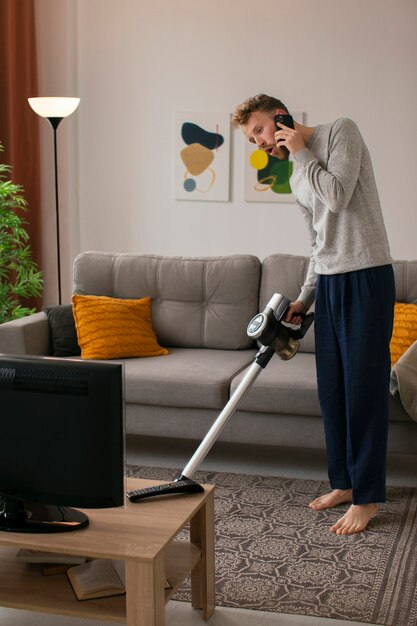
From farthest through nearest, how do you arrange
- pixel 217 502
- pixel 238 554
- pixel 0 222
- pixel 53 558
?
pixel 0 222
pixel 217 502
pixel 238 554
pixel 53 558

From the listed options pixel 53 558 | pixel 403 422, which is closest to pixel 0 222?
pixel 403 422

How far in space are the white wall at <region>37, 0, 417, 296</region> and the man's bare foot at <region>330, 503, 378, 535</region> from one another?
2359 mm

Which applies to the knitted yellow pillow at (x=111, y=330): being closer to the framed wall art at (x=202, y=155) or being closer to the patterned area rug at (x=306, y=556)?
the patterned area rug at (x=306, y=556)

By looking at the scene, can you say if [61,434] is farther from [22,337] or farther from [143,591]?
[22,337]

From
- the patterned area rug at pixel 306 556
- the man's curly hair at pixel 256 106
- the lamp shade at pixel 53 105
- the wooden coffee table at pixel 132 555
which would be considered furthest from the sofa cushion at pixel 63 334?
the wooden coffee table at pixel 132 555

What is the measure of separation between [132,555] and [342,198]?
1.42m

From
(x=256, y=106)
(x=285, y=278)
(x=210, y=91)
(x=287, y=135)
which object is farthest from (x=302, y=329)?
(x=210, y=91)

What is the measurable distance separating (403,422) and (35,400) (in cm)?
187

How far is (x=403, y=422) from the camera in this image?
3629mm

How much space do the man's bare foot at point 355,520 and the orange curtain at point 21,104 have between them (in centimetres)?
297

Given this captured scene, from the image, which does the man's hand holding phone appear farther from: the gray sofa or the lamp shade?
the lamp shade

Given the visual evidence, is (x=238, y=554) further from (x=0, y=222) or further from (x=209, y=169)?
(x=209, y=169)

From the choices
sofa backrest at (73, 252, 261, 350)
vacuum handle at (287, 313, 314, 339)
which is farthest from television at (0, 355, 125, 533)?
sofa backrest at (73, 252, 261, 350)

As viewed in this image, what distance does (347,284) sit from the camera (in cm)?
313
